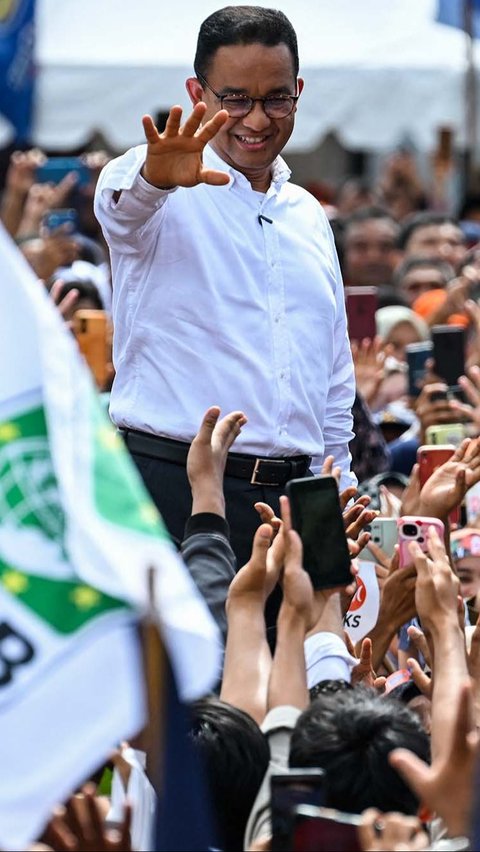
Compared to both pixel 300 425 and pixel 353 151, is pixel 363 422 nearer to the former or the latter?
pixel 300 425

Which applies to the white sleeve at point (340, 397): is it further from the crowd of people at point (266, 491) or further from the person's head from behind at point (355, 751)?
the person's head from behind at point (355, 751)

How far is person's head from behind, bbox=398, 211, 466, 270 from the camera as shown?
10.9 metres

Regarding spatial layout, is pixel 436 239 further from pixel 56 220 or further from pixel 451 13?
pixel 56 220

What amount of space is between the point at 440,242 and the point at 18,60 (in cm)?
250

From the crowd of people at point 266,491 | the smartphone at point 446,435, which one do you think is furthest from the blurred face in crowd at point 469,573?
the smartphone at point 446,435

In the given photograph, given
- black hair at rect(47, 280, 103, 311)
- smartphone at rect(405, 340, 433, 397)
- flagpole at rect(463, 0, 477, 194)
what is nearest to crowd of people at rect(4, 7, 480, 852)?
smartphone at rect(405, 340, 433, 397)

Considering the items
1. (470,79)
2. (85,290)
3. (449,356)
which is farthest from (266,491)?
(470,79)

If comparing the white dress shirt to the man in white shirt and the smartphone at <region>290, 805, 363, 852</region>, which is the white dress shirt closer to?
the man in white shirt

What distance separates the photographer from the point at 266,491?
14.1 ft

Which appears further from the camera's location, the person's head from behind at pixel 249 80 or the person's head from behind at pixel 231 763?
the person's head from behind at pixel 249 80

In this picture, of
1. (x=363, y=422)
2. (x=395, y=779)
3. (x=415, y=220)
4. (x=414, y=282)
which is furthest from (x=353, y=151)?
(x=395, y=779)

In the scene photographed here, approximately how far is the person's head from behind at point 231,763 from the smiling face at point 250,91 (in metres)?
1.56

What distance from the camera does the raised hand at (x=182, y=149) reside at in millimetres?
3842

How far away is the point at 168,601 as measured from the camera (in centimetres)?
246
